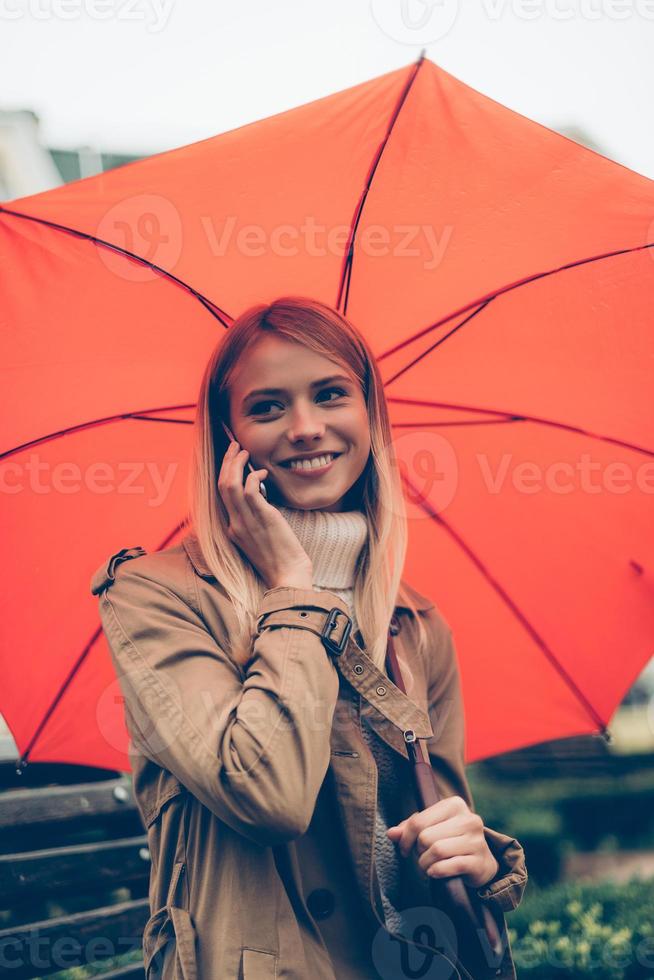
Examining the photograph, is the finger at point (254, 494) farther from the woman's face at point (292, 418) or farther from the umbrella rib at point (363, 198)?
the umbrella rib at point (363, 198)

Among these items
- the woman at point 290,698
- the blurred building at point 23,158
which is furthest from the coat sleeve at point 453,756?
the blurred building at point 23,158

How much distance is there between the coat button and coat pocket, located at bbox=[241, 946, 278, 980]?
0.20m

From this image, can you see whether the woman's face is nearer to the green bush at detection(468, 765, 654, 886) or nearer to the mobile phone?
the mobile phone

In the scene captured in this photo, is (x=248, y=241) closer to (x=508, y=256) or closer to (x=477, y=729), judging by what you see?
(x=508, y=256)

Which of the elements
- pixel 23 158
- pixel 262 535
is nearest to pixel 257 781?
pixel 262 535

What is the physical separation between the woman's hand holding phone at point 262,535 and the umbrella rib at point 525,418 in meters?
0.79

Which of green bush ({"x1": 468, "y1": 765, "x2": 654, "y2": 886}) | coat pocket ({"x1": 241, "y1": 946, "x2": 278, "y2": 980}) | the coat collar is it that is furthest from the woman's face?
green bush ({"x1": 468, "y1": 765, "x2": 654, "y2": 886})

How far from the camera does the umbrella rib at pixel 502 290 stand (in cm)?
258

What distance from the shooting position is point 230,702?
1985 millimetres

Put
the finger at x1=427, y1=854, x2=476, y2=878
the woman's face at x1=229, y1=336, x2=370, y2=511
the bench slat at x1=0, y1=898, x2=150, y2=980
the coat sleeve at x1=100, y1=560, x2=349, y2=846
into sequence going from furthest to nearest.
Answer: the bench slat at x1=0, y1=898, x2=150, y2=980, the woman's face at x1=229, y1=336, x2=370, y2=511, the finger at x1=427, y1=854, x2=476, y2=878, the coat sleeve at x1=100, y1=560, x2=349, y2=846

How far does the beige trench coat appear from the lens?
191 cm

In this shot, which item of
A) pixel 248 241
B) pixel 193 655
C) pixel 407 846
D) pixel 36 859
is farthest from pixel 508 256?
pixel 36 859

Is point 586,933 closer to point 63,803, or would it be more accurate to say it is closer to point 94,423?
point 63,803

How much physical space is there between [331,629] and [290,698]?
0.74 ft
